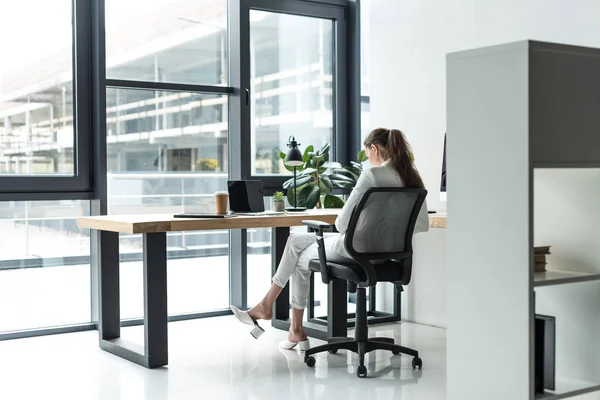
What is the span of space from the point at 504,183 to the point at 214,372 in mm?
2023

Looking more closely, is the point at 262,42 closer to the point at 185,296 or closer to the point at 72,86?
the point at 72,86

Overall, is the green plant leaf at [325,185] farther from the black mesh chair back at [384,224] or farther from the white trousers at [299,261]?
the black mesh chair back at [384,224]

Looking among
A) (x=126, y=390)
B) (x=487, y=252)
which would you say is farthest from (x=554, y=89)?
(x=126, y=390)

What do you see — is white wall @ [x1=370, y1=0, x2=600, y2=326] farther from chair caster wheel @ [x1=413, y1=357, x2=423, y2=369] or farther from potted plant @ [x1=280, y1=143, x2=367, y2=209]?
chair caster wheel @ [x1=413, y1=357, x2=423, y2=369]

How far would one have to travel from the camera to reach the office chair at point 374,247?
385 cm

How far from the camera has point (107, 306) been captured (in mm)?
4543

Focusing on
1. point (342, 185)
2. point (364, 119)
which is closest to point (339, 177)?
point (342, 185)

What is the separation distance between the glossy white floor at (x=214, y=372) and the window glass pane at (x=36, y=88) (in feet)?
3.73

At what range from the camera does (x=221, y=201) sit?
449 centimetres

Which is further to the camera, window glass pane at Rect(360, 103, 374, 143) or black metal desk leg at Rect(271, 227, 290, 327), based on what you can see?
window glass pane at Rect(360, 103, 374, 143)

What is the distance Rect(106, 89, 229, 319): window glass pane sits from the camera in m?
5.33

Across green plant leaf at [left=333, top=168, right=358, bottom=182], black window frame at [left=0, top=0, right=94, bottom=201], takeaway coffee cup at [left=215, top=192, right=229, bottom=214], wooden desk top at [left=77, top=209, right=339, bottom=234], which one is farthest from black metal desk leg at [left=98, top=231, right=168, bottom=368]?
green plant leaf at [left=333, top=168, right=358, bottom=182]

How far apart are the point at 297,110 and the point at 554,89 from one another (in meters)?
3.56

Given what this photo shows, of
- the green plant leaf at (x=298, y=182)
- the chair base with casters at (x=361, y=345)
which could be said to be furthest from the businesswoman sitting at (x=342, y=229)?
the green plant leaf at (x=298, y=182)
